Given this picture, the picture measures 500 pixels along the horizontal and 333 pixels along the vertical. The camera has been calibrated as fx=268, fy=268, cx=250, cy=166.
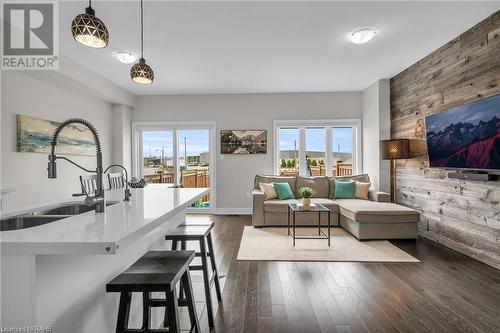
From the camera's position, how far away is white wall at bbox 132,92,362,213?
5.96 m

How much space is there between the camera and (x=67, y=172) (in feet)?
14.6

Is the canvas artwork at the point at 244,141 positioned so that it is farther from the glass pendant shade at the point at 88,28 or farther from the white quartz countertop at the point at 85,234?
the white quartz countertop at the point at 85,234

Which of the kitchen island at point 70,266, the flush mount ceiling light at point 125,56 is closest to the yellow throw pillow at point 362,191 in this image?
the kitchen island at point 70,266

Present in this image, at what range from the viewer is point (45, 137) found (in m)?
3.90

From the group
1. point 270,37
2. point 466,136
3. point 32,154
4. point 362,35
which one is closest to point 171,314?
point 270,37

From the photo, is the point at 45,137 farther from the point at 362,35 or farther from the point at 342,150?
the point at 342,150

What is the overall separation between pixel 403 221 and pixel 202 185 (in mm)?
4167

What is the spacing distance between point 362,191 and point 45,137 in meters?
5.29

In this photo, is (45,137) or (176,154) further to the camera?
(176,154)

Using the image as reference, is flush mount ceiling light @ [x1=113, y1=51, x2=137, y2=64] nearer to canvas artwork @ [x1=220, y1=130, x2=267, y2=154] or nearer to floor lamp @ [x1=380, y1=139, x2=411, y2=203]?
canvas artwork @ [x1=220, y1=130, x2=267, y2=154]

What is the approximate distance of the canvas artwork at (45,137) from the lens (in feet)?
11.6

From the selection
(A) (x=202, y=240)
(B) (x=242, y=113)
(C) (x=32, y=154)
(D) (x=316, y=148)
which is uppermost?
(B) (x=242, y=113)

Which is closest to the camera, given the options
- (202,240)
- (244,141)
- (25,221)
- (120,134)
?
(25,221)

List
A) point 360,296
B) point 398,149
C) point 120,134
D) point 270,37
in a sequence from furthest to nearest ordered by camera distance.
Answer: point 120,134, point 398,149, point 270,37, point 360,296
